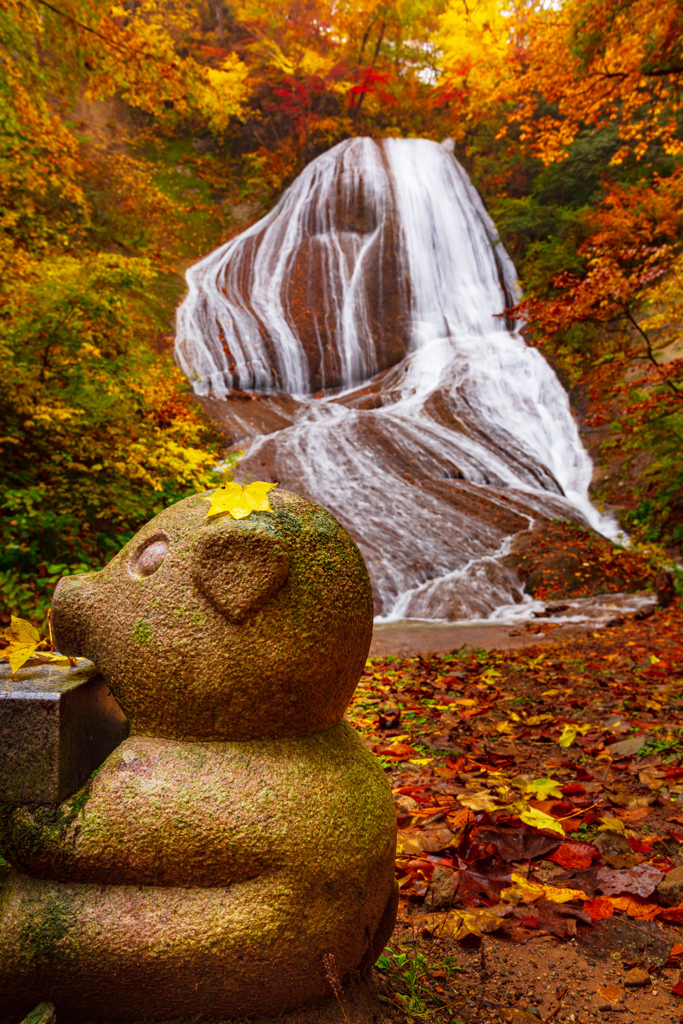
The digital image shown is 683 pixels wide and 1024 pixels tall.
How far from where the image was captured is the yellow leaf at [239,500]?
143cm

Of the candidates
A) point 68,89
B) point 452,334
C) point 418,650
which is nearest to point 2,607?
point 418,650

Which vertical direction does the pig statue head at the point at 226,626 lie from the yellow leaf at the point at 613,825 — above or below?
above

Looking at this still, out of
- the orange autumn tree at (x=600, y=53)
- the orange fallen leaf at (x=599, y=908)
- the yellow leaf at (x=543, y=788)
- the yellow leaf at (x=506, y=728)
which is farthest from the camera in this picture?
the orange autumn tree at (x=600, y=53)

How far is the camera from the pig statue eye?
1470 millimetres

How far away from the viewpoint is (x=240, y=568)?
134 cm

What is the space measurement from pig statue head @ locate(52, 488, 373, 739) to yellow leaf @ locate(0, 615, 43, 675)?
76 millimetres

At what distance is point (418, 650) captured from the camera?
244 inches

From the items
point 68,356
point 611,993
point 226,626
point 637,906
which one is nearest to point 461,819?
point 637,906

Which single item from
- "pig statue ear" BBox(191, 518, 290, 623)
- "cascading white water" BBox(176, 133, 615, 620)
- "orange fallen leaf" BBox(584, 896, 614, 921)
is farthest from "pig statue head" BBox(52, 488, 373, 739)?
"cascading white water" BBox(176, 133, 615, 620)

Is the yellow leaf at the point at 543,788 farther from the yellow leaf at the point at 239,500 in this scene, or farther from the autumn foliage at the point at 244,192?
the autumn foliage at the point at 244,192

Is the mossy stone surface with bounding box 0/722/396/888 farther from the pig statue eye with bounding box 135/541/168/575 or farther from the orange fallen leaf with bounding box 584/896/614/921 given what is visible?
the orange fallen leaf with bounding box 584/896/614/921

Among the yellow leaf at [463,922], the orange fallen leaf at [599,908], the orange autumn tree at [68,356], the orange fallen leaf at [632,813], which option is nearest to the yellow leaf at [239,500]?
the yellow leaf at [463,922]

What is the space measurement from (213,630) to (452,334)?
55.2 feet

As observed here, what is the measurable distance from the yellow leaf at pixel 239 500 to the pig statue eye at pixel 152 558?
0.15m
